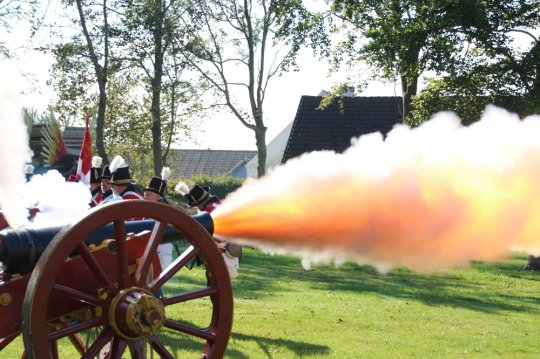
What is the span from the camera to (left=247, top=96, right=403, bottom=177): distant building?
128 feet

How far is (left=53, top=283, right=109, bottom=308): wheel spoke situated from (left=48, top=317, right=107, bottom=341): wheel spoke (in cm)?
10

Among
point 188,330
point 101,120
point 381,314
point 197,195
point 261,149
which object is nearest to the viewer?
point 188,330

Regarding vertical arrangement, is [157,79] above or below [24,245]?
above

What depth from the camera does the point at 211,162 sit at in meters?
76.3

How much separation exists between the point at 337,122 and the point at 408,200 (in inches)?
1291

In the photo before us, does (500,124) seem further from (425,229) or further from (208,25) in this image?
(208,25)

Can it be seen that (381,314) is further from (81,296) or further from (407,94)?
(407,94)

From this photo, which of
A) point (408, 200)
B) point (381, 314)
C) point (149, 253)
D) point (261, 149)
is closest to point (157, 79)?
point (261, 149)

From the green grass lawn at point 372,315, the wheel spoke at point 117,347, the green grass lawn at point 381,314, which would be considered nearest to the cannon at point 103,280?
the wheel spoke at point 117,347

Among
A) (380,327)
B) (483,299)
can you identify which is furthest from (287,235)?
(483,299)

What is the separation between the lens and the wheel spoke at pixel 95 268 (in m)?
5.04

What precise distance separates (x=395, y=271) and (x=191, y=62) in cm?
1496

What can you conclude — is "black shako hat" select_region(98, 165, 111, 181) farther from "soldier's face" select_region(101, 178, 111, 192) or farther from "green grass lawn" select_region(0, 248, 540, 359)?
"green grass lawn" select_region(0, 248, 540, 359)

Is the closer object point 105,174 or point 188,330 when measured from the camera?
point 188,330
